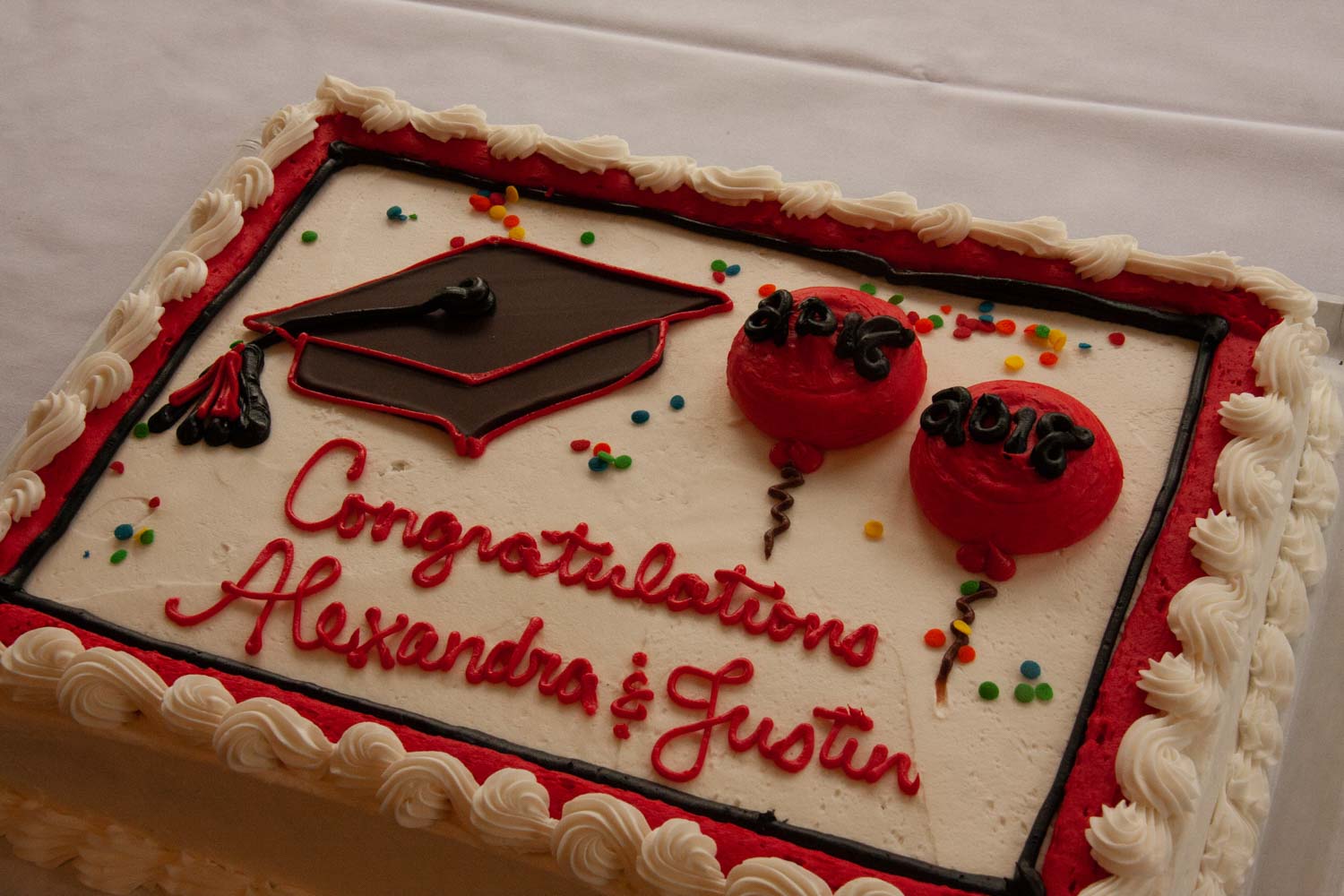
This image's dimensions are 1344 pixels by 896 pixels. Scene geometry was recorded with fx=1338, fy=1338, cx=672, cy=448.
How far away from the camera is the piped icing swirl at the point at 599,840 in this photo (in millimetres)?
2734

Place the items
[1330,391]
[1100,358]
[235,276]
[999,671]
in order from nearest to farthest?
[999,671]
[1100,358]
[1330,391]
[235,276]

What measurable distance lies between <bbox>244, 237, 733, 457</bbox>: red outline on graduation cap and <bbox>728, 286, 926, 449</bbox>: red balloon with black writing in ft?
1.20

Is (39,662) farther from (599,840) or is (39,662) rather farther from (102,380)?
(599,840)

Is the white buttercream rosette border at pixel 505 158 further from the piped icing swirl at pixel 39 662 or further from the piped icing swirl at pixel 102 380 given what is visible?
the piped icing swirl at pixel 39 662

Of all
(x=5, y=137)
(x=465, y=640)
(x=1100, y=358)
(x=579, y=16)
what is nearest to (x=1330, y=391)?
(x=1100, y=358)

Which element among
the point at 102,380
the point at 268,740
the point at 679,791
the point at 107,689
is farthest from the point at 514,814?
the point at 102,380

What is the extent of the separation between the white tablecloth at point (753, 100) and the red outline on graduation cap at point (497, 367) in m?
1.56

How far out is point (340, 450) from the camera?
350cm

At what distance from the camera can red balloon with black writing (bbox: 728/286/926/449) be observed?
10.5 ft

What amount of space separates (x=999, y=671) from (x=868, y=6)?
373 cm

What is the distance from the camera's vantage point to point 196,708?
300 centimetres

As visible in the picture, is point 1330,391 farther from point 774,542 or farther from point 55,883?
point 55,883

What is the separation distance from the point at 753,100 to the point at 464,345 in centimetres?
230

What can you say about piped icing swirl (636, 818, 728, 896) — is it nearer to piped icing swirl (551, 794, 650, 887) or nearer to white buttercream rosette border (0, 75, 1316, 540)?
piped icing swirl (551, 794, 650, 887)
